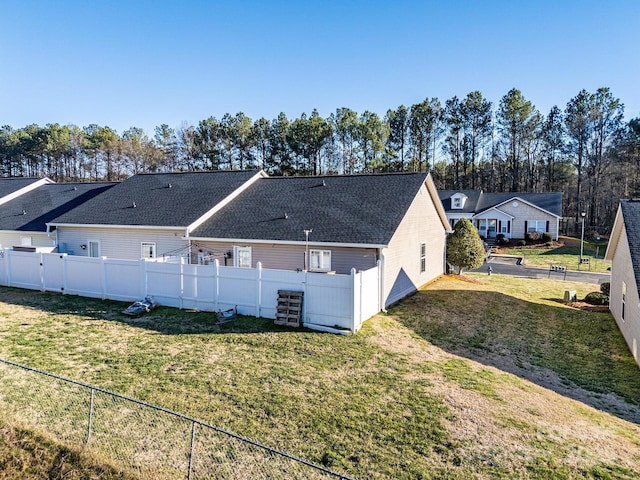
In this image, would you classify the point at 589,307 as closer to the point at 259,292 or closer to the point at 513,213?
the point at 259,292

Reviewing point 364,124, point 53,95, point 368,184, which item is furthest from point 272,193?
point 364,124

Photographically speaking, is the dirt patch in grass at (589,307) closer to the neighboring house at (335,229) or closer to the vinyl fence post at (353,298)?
the neighboring house at (335,229)

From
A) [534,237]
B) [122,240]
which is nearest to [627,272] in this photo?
[122,240]

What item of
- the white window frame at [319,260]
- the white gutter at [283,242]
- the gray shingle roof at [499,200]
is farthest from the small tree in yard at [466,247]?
the gray shingle roof at [499,200]

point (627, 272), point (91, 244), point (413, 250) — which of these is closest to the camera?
point (627, 272)

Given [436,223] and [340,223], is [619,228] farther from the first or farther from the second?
[340,223]

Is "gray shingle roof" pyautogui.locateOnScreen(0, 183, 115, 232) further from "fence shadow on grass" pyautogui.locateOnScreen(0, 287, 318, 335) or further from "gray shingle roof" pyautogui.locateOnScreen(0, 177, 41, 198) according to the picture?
"fence shadow on grass" pyautogui.locateOnScreen(0, 287, 318, 335)

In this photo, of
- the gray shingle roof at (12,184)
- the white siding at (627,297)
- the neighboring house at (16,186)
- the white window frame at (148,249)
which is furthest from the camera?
the gray shingle roof at (12,184)
